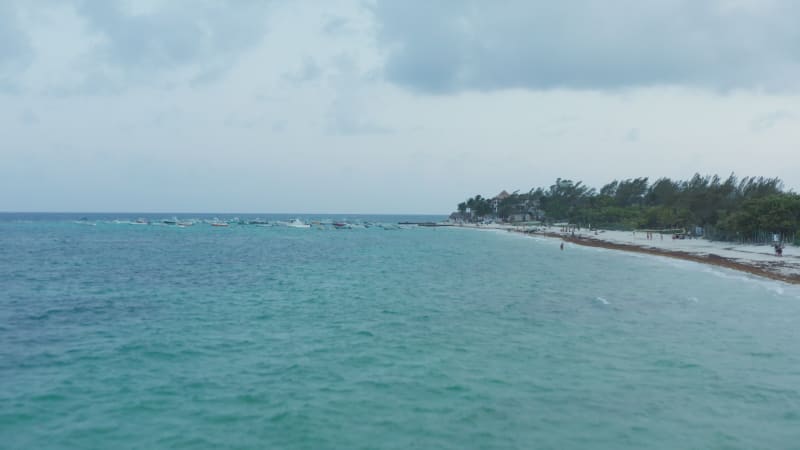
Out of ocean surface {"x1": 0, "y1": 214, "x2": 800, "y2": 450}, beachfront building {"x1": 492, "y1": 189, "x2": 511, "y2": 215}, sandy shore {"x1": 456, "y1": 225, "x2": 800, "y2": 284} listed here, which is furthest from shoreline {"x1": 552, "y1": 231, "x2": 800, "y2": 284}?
beachfront building {"x1": 492, "y1": 189, "x2": 511, "y2": 215}

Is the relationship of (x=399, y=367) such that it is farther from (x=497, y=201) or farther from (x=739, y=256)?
(x=497, y=201)

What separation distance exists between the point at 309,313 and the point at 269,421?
38.1 ft

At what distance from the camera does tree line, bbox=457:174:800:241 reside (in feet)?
174

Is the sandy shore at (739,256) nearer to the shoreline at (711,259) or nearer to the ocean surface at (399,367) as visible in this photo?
the shoreline at (711,259)

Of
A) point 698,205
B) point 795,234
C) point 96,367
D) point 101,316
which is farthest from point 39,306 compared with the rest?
point 698,205

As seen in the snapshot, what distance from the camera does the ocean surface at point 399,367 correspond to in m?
10.2

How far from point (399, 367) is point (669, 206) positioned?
105 metres

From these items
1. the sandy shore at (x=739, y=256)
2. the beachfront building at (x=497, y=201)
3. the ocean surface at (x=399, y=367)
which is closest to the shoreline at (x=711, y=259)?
the sandy shore at (x=739, y=256)

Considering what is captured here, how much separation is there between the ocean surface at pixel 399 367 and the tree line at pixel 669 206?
27561 millimetres

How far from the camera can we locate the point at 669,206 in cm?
10625

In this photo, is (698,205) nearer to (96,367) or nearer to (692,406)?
(692,406)

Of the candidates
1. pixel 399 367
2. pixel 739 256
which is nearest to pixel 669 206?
pixel 739 256

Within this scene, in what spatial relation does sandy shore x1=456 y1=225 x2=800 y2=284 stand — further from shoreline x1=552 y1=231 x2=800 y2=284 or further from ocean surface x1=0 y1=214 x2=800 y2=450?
ocean surface x1=0 y1=214 x2=800 y2=450

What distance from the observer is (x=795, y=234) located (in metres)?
50.6
